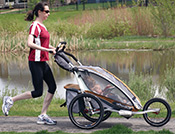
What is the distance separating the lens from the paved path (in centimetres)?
632

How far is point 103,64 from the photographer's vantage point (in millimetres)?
17594

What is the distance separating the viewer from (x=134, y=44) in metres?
23.9

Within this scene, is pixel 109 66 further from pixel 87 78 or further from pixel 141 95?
pixel 87 78

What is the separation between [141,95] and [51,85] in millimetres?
4024

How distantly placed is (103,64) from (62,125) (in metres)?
11.1

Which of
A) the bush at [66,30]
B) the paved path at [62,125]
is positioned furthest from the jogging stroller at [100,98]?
the bush at [66,30]

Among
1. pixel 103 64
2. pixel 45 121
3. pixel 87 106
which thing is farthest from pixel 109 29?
pixel 87 106

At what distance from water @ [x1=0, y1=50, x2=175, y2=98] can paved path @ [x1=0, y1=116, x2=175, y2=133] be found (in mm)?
3869

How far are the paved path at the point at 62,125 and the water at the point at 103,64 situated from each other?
3869 mm

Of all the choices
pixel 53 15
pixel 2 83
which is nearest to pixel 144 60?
pixel 2 83

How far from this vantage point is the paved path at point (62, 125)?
6324 millimetres

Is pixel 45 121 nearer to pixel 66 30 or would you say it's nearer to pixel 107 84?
pixel 107 84

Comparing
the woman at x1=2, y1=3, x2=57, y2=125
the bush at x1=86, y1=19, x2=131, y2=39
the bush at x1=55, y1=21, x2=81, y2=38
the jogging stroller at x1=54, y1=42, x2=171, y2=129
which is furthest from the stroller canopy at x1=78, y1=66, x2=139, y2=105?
the bush at x1=86, y1=19, x2=131, y2=39

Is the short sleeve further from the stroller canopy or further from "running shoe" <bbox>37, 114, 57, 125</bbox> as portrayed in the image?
"running shoe" <bbox>37, 114, 57, 125</bbox>
